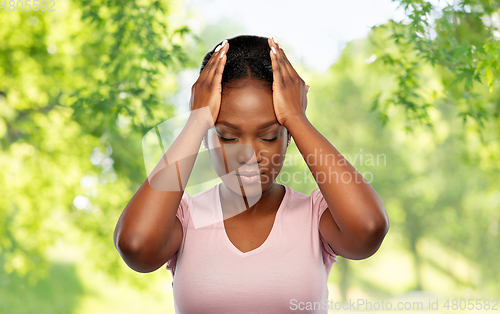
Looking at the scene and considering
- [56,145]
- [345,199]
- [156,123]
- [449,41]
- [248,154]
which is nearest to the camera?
[345,199]

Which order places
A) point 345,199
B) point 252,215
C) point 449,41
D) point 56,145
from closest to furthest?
1. point 345,199
2. point 252,215
3. point 449,41
4. point 56,145

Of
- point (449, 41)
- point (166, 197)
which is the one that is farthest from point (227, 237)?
point (449, 41)

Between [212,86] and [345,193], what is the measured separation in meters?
0.53

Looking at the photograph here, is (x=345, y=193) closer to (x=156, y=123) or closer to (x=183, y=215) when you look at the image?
(x=183, y=215)

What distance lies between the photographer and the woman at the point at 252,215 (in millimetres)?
1142

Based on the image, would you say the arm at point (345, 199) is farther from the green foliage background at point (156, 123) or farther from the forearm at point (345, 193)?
the green foliage background at point (156, 123)

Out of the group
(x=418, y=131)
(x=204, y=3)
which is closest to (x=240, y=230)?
(x=204, y=3)

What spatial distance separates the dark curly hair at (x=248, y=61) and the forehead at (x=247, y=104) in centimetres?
3

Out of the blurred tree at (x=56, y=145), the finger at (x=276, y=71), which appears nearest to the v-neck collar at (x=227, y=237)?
the finger at (x=276, y=71)

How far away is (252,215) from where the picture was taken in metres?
1.39

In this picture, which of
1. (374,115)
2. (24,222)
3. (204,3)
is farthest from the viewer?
(374,115)

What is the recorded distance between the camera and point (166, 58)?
2910 millimetres

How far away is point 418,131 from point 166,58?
6.57m

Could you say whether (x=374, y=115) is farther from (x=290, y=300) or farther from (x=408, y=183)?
(x=290, y=300)
